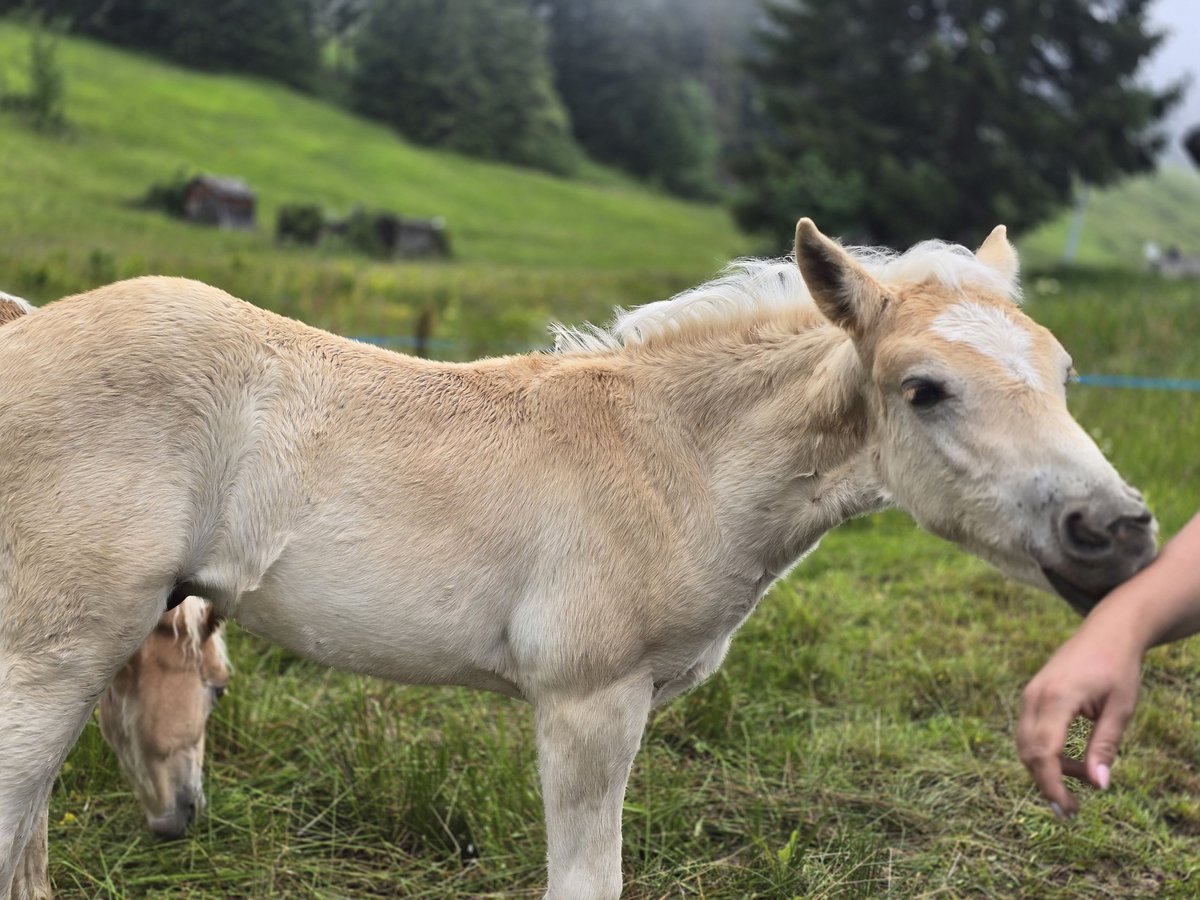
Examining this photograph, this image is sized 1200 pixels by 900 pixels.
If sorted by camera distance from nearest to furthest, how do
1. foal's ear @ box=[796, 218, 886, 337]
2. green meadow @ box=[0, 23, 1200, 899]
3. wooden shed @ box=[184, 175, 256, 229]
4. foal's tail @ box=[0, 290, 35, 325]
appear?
foal's ear @ box=[796, 218, 886, 337] → foal's tail @ box=[0, 290, 35, 325] → green meadow @ box=[0, 23, 1200, 899] → wooden shed @ box=[184, 175, 256, 229]

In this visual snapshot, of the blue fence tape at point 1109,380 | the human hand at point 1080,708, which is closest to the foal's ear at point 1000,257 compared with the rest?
the human hand at point 1080,708

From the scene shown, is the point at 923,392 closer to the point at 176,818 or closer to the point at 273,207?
the point at 176,818

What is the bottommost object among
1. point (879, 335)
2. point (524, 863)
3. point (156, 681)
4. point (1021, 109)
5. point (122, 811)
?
point (122, 811)

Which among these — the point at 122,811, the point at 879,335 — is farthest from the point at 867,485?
the point at 122,811

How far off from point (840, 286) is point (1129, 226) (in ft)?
125

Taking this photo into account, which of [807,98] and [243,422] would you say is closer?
[243,422]

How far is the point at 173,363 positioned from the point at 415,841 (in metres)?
1.81

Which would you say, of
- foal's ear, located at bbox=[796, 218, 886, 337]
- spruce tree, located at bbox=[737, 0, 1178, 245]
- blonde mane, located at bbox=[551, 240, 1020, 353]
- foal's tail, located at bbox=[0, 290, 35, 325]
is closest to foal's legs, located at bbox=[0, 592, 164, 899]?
foal's tail, located at bbox=[0, 290, 35, 325]

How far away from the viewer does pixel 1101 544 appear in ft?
5.89

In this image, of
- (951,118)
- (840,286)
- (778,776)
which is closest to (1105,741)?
(840,286)

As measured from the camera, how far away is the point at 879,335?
2277 mm

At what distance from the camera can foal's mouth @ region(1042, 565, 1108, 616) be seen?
187 centimetres

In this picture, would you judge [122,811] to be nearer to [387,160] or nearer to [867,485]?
[867,485]

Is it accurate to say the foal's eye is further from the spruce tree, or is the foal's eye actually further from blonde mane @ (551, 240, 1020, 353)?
the spruce tree
